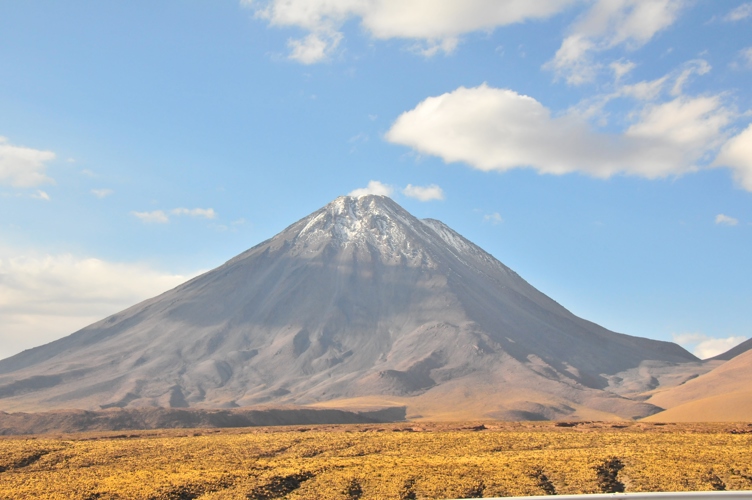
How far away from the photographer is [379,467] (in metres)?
34.9

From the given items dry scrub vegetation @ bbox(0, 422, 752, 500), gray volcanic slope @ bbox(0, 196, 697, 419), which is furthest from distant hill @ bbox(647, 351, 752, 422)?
dry scrub vegetation @ bbox(0, 422, 752, 500)

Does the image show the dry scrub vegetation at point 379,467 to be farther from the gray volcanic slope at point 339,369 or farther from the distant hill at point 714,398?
the gray volcanic slope at point 339,369

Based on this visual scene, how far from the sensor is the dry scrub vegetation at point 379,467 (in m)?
30.9

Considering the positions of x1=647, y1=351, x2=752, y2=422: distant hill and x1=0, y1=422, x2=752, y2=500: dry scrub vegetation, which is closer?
x1=0, y1=422, x2=752, y2=500: dry scrub vegetation

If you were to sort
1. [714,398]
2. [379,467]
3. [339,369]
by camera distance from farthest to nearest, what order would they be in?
[339,369], [714,398], [379,467]

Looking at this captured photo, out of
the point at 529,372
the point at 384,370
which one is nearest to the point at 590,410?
the point at 529,372

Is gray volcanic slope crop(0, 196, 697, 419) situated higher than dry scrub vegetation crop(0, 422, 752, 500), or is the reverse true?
gray volcanic slope crop(0, 196, 697, 419)

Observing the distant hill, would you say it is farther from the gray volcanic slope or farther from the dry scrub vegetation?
the dry scrub vegetation

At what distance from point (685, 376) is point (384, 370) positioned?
78604mm

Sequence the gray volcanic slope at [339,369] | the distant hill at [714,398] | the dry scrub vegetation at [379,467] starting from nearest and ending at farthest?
the dry scrub vegetation at [379,467]
the distant hill at [714,398]
the gray volcanic slope at [339,369]

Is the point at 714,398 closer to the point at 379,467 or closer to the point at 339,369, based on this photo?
the point at 339,369

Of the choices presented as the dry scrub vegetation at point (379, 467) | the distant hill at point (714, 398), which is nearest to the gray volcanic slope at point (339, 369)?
the distant hill at point (714, 398)

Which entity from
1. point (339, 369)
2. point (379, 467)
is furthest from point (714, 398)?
point (379, 467)

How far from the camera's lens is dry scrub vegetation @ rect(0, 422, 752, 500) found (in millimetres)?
30938
